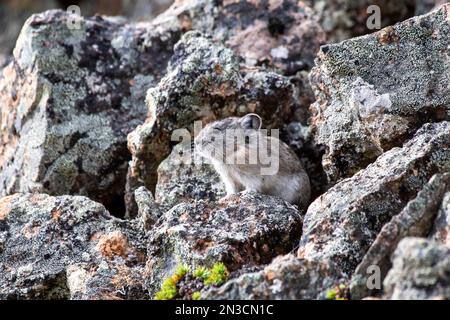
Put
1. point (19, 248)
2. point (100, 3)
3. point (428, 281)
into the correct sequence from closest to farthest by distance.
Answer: point (428, 281) < point (19, 248) < point (100, 3)

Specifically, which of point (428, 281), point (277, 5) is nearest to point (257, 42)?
point (277, 5)

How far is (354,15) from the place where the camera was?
1270cm

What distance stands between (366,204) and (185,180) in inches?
116

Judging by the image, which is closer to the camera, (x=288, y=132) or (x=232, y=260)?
(x=232, y=260)

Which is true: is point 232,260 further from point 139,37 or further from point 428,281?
point 139,37

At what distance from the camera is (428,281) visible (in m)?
4.86

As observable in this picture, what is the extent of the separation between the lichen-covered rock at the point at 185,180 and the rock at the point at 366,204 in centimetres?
219

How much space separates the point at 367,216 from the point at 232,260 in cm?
123

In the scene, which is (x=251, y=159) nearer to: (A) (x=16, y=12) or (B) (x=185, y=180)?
(B) (x=185, y=180)

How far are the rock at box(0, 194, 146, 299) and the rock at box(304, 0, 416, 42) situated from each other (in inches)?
243

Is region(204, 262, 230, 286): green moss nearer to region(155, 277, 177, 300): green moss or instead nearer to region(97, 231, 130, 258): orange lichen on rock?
region(155, 277, 177, 300): green moss

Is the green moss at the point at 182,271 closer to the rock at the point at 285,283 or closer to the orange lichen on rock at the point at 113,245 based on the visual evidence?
the rock at the point at 285,283

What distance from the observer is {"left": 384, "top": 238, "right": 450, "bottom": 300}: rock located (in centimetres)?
482

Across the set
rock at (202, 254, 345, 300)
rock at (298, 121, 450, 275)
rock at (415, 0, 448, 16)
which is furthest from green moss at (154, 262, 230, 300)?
rock at (415, 0, 448, 16)
